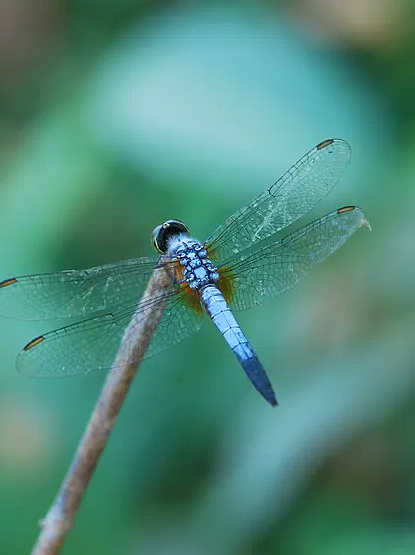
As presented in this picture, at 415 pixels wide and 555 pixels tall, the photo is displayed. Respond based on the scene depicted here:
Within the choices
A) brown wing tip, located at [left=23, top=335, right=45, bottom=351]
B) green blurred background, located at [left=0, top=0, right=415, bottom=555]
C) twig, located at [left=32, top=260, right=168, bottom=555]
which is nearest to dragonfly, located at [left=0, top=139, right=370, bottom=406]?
brown wing tip, located at [left=23, top=335, right=45, bottom=351]

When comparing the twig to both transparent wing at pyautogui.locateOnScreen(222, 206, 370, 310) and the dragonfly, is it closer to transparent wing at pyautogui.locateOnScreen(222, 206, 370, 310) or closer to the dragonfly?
the dragonfly

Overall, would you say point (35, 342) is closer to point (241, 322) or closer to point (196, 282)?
point (196, 282)

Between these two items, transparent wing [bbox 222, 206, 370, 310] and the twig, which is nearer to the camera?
the twig

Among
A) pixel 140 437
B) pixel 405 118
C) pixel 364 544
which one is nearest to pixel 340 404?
pixel 364 544

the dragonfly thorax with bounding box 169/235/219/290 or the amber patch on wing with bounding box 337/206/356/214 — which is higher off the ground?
the dragonfly thorax with bounding box 169/235/219/290

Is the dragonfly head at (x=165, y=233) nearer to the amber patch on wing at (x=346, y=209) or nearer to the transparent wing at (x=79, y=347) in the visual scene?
the transparent wing at (x=79, y=347)

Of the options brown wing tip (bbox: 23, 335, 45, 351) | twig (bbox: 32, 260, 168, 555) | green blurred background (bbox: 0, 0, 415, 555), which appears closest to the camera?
twig (bbox: 32, 260, 168, 555)
